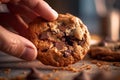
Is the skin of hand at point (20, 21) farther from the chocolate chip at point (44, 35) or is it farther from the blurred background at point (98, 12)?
the blurred background at point (98, 12)

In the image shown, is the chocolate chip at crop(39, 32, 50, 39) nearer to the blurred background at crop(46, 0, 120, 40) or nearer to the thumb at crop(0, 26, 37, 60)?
the thumb at crop(0, 26, 37, 60)

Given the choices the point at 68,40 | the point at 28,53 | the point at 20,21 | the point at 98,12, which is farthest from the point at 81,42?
the point at 98,12

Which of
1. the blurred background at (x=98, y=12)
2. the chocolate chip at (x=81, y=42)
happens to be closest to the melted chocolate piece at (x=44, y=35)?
the chocolate chip at (x=81, y=42)

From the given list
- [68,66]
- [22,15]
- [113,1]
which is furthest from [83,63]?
[113,1]

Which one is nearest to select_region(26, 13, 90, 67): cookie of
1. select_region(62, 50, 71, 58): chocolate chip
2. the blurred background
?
select_region(62, 50, 71, 58): chocolate chip

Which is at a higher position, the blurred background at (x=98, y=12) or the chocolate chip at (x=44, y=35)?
the blurred background at (x=98, y=12)

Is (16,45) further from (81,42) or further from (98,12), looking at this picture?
(98,12)
